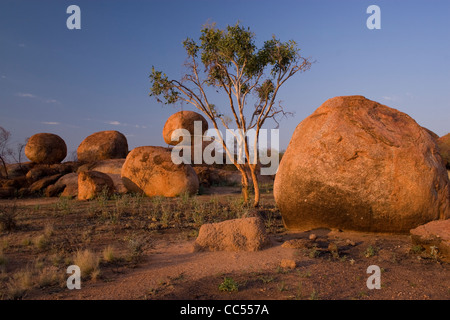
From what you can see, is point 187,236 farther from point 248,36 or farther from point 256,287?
point 248,36

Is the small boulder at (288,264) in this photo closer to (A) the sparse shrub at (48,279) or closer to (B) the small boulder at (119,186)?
(A) the sparse shrub at (48,279)

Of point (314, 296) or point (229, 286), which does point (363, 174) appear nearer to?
point (314, 296)

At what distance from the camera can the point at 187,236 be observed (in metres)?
6.64

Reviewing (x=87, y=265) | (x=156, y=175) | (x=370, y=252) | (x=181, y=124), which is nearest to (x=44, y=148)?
(x=181, y=124)

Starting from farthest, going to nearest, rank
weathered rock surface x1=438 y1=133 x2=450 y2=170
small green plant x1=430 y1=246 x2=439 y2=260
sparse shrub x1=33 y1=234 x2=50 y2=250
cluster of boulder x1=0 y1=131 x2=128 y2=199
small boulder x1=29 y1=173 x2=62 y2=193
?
weathered rock surface x1=438 y1=133 x2=450 y2=170 → small boulder x1=29 y1=173 x2=62 y2=193 → cluster of boulder x1=0 y1=131 x2=128 y2=199 → sparse shrub x1=33 y1=234 x2=50 y2=250 → small green plant x1=430 y1=246 x2=439 y2=260

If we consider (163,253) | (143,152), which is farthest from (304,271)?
(143,152)

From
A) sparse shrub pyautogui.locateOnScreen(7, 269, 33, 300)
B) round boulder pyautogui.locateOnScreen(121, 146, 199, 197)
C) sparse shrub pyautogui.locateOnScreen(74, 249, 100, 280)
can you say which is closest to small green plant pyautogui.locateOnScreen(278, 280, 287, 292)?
sparse shrub pyautogui.locateOnScreen(74, 249, 100, 280)

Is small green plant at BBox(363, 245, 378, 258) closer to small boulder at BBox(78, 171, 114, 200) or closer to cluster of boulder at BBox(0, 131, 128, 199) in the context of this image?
cluster of boulder at BBox(0, 131, 128, 199)

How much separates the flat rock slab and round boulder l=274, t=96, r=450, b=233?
A: 0.69 meters

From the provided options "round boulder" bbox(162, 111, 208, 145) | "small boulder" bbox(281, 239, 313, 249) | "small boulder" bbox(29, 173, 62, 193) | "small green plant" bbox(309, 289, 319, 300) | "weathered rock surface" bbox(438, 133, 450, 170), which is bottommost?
"small green plant" bbox(309, 289, 319, 300)

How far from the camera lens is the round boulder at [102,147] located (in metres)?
21.5

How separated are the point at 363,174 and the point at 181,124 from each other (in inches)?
664

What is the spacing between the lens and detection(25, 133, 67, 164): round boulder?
20.8 metres

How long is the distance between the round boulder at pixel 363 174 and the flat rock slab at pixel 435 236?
69 cm
